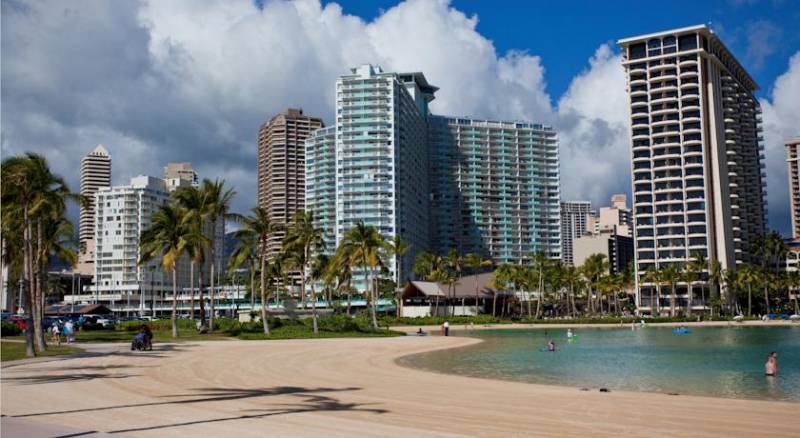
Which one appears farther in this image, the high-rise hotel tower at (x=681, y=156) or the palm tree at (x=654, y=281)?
the high-rise hotel tower at (x=681, y=156)

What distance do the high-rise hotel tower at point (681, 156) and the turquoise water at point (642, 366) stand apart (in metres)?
105

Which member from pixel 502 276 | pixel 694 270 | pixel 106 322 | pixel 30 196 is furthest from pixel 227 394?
pixel 694 270

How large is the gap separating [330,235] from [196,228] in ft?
428

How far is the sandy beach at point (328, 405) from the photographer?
56.4ft

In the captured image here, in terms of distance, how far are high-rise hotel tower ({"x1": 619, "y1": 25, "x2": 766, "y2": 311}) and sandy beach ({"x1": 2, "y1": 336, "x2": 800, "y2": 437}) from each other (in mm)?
136569

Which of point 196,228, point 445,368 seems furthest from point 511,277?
point 445,368

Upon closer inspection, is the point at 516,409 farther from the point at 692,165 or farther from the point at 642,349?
the point at 692,165

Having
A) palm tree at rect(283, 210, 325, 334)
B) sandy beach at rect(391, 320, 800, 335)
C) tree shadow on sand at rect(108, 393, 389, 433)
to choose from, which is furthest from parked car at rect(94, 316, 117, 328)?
tree shadow on sand at rect(108, 393, 389, 433)

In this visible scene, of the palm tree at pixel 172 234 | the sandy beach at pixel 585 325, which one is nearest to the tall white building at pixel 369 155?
the sandy beach at pixel 585 325

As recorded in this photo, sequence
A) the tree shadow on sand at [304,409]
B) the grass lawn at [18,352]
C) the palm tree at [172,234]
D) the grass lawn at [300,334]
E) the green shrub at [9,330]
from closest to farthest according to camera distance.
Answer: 1. the tree shadow on sand at [304,409]
2. the grass lawn at [18,352]
3. the green shrub at [9,330]
4. the palm tree at [172,234]
5. the grass lawn at [300,334]

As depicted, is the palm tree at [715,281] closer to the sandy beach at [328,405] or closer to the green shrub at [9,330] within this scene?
the green shrub at [9,330]

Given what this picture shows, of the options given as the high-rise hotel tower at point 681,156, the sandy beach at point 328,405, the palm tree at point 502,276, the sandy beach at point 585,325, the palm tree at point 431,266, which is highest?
the high-rise hotel tower at point 681,156

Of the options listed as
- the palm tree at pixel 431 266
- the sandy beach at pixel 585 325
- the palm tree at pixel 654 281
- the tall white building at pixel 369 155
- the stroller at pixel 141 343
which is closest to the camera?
the stroller at pixel 141 343

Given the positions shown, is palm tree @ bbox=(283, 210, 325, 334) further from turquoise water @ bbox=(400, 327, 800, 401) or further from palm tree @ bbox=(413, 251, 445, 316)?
palm tree @ bbox=(413, 251, 445, 316)
